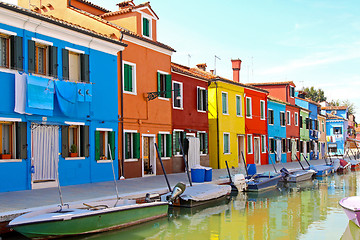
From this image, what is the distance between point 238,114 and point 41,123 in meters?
17.7

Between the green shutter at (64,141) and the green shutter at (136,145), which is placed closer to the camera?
A: the green shutter at (64,141)

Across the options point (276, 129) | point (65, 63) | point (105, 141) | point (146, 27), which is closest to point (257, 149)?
point (276, 129)

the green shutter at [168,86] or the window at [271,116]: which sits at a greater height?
the green shutter at [168,86]

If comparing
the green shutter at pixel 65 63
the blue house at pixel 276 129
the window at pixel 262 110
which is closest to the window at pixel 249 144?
the window at pixel 262 110

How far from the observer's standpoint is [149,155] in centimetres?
2077

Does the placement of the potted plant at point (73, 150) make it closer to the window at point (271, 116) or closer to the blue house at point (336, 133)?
the window at point (271, 116)

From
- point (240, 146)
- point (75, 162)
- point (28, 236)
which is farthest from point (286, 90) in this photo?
point (28, 236)

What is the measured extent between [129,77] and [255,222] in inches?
367

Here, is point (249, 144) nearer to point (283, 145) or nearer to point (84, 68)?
point (283, 145)

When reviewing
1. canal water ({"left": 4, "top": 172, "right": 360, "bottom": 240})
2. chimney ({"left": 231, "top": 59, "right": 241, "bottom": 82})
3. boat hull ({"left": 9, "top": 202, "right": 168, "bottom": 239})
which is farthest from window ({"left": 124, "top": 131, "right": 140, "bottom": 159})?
chimney ({"left": 231, "top": 59, "right": 241, "bottom": 82})

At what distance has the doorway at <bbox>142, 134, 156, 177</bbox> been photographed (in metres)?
20.5

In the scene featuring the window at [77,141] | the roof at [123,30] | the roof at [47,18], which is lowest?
the window at [77,141]

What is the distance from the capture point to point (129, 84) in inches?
750

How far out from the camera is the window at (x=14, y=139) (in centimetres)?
1353
